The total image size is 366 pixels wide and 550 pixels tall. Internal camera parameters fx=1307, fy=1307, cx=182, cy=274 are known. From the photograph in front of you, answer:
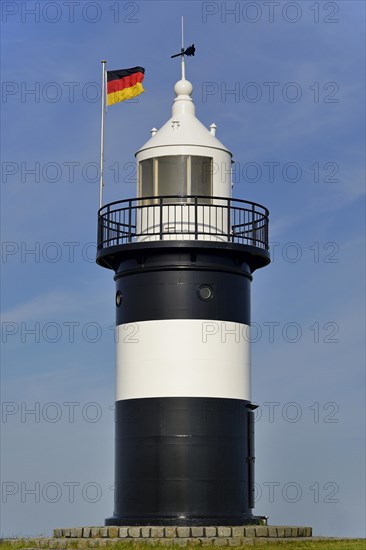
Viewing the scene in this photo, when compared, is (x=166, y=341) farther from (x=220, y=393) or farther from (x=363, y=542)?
(x=363, y=542)

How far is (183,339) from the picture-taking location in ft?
108

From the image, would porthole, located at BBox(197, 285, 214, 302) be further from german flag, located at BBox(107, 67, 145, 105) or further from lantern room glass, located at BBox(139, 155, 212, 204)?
german flag, located at BBox(107, 67, 145, 105)

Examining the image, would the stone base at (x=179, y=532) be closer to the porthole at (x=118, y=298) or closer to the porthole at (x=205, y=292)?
the porthole at (x=205, y=292)

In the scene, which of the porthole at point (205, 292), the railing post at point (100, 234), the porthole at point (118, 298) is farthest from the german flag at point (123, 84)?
the porthole at point (205, 292)

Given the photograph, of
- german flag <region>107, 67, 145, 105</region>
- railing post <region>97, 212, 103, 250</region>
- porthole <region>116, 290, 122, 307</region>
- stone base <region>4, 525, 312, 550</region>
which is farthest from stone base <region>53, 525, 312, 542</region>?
german flag <region>107, 67, 145, 105</region>

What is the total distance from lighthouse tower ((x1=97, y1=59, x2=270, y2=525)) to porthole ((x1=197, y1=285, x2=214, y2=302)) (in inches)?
1.0

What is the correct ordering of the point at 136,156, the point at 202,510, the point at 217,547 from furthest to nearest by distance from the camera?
the point at 136,156, the point at 202,510, the point at 217,547

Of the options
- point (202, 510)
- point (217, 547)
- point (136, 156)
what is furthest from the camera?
point (136, 156)

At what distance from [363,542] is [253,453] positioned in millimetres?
4363

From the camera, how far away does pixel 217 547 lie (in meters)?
30.1

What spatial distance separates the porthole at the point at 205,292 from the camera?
1305 inches

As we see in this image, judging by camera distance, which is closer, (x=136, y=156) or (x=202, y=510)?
(x=202, y=510)

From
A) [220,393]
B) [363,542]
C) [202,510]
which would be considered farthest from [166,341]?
[363,542]

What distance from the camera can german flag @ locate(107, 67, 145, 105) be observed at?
35.8m
